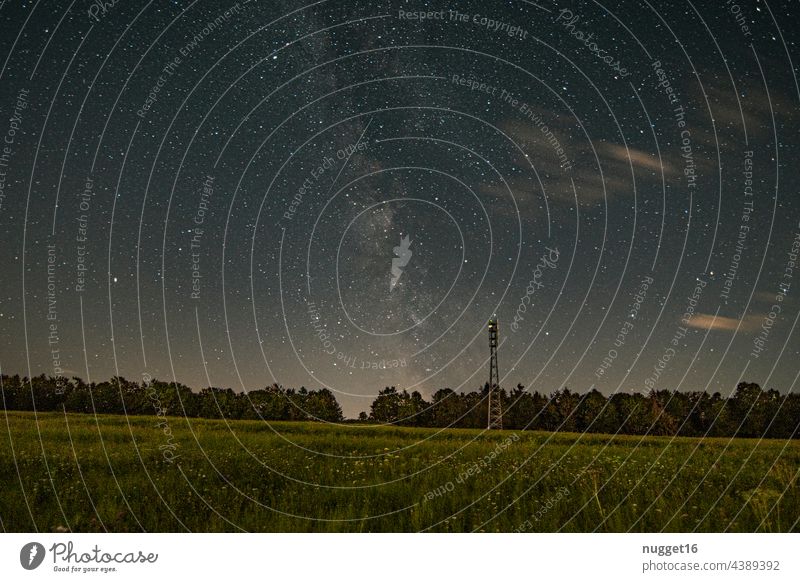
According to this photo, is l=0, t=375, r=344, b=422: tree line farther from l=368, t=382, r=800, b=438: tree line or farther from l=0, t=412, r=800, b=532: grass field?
l=0, t=412, r=800, b=532: grass field

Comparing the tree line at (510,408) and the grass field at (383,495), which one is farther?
the tree line at (510,408)

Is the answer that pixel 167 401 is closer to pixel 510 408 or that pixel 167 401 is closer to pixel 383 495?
pixel 510 408

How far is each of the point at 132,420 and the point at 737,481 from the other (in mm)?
16842

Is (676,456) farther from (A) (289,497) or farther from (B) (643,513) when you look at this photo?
(A) (289,497)
